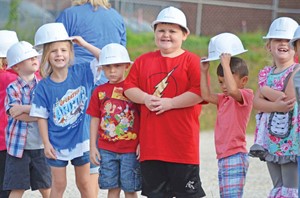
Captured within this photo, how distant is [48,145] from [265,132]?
5.63 feet

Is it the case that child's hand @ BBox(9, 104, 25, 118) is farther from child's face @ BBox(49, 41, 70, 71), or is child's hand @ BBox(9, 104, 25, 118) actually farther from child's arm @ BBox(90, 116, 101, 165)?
child's arm @ BBox(90, 116, 101, 165)

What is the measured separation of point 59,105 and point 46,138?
28 centimetres

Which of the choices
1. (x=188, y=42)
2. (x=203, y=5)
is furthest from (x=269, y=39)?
(x=203, y=5)

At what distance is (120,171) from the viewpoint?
22.3 ft

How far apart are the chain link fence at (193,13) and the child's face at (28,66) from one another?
407 inches

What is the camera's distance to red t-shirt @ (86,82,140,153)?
6781 mm

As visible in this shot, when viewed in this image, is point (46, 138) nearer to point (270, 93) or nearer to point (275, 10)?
point (270, 93)

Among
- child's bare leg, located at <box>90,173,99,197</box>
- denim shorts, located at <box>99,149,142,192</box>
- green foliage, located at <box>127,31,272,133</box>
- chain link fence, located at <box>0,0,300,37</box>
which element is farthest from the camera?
chain link fence, located at <box>0,0,300,37</box>

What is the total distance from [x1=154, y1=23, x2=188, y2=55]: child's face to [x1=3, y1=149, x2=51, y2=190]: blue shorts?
1.53 metres

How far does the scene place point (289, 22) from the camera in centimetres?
659

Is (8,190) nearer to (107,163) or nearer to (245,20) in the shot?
(107,163)

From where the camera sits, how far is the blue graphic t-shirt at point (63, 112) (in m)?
7.09

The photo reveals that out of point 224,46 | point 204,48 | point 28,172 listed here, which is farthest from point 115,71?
point 204,48

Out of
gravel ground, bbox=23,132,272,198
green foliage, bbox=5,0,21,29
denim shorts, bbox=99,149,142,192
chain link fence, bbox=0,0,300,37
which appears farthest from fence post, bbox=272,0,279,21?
denim shorts, bbox=99,149,142,192
